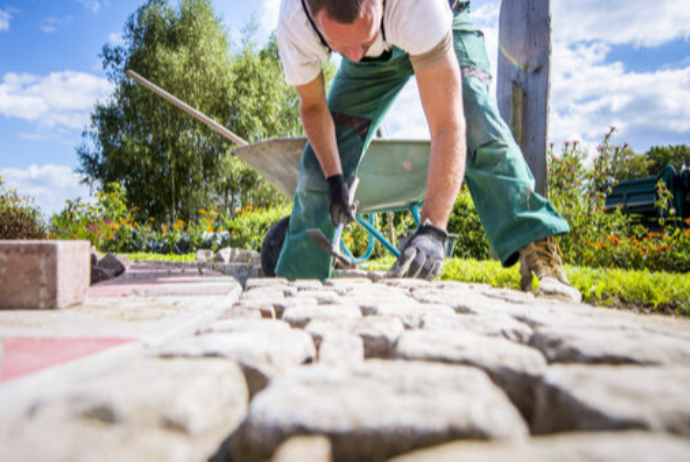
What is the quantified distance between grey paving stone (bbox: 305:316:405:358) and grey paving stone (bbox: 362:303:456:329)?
0.11 feet

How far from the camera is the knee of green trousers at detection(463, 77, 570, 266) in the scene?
195 centimetres

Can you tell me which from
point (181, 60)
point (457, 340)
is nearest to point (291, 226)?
point (457, 340)

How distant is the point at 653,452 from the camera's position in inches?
15.1

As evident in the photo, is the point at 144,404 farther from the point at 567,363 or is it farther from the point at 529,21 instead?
the point at 529,21

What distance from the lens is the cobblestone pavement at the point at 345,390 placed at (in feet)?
1.51

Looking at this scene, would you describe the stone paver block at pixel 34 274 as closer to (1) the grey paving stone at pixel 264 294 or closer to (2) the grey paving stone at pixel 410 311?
(1) the grey paving stone at pixel 264 294

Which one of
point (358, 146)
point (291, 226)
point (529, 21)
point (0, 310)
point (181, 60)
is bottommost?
point (0, 310)

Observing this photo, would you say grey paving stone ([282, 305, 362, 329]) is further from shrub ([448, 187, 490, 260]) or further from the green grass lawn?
shrub ([448, 187, 490, 260])

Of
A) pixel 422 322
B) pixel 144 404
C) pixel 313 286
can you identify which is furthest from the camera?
pixel 313 286

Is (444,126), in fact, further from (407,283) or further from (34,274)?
(34,274)

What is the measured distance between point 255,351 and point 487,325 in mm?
492

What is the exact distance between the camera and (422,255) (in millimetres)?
1871

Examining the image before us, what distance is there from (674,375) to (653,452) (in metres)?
0.27

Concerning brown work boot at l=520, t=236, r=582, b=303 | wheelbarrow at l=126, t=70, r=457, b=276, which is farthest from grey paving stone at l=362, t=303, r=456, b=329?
wheelbarrow at l=126, t=70, r=457, b=276
